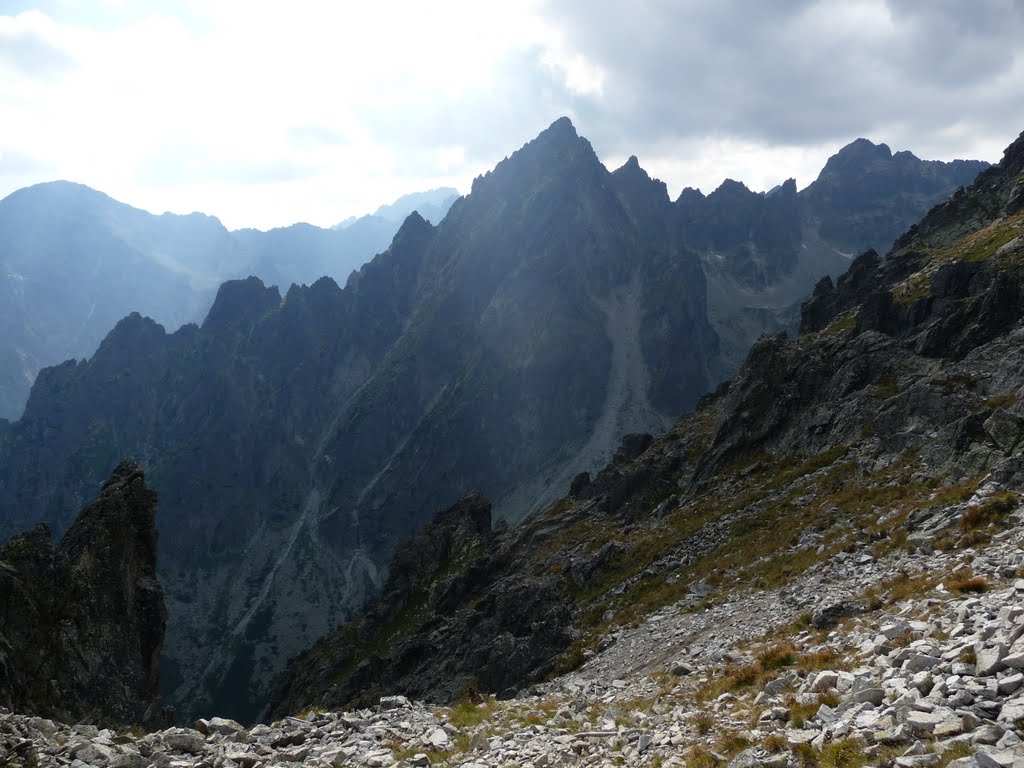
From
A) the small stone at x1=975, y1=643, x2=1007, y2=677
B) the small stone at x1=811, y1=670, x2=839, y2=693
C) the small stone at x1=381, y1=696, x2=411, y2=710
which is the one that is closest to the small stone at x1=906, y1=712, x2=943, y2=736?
the small stone at x1=975, y1=643, x2=1007, y2=677

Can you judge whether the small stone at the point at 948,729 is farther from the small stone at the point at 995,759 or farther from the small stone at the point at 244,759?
the small stone at the point at 244,759

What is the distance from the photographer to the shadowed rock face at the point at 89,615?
1515 inches

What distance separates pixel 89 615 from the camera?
47.7 meters

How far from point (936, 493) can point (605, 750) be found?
101 feet

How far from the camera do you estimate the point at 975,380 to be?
50125mm

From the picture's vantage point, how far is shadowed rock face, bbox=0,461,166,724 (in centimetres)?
3847

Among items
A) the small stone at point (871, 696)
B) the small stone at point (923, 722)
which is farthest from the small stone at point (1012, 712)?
the small stone at point (871, 696)

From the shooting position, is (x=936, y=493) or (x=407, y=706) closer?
(x=407, y=706)

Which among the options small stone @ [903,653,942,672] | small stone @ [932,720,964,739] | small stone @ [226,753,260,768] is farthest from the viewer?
small stone @ [226,753,260,768]

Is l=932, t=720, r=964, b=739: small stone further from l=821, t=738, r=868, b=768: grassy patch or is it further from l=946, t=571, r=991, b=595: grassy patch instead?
l=946, t=571, r=991, b=595: grassy patch

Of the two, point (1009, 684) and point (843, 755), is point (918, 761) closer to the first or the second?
point (843, 755)

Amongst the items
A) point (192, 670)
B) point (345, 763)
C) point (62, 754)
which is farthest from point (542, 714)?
point (192, 670)

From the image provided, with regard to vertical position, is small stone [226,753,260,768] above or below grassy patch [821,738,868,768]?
below

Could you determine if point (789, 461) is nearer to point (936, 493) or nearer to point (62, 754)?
point (936, 493)
